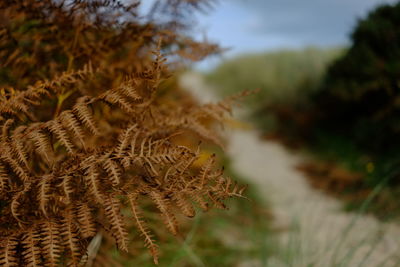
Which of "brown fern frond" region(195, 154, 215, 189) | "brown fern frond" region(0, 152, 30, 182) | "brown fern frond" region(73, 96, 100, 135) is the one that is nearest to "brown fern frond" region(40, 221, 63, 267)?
"brown fern frond" region(0, 152, 30, 182)

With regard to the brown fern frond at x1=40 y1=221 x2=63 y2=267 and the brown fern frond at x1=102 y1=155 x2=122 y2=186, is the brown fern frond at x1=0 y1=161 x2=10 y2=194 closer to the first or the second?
the brown fern frond at x1=40 y1=221 x2=63 y2=267

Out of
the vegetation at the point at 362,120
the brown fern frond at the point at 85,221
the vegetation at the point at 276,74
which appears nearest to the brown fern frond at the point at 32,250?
the brown fern frond at the point at 85,221

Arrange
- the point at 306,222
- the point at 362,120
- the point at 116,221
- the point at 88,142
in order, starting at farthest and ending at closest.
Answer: the point at 362,120 < the point at 306,222 < the point at 88,142 < the point at 116,221

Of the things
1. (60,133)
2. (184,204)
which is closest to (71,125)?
(60,133)

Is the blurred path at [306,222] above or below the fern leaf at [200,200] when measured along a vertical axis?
below

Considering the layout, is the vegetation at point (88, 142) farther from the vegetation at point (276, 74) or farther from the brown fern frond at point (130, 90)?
the vegetation at point (276, 74)

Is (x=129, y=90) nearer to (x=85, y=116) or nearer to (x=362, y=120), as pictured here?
(x=85, y=116)
